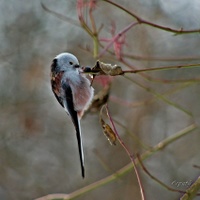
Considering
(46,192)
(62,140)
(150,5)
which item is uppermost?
(150,5)

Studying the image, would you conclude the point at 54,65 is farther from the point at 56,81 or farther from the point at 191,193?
the point at 191,193

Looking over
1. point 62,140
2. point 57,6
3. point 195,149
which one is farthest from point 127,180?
point 57,6

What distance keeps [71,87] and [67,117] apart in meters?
3.58

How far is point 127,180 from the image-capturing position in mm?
4832

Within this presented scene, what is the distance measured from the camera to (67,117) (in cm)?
549

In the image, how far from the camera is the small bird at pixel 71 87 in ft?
6.00

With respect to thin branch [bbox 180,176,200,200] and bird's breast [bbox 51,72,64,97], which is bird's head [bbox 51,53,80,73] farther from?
thin branch [bbox 180,176,200,200]

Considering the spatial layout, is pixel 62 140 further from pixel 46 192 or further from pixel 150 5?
pixel 150 5

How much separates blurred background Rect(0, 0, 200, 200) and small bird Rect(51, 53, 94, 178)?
2.49m

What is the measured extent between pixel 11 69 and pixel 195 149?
1.96 m

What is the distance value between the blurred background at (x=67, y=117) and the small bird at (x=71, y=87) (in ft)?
8.16

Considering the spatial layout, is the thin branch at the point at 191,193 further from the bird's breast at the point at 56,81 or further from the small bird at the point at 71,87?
the bird's breast at the point at 56,81

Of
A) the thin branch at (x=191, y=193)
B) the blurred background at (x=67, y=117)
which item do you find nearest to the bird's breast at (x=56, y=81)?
the thin branch at (x=191, y=193)

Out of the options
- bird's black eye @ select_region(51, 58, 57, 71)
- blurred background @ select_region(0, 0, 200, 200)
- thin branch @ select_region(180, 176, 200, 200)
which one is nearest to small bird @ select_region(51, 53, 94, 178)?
bird's black eye @ select_region(51, 58, 57, 71)
